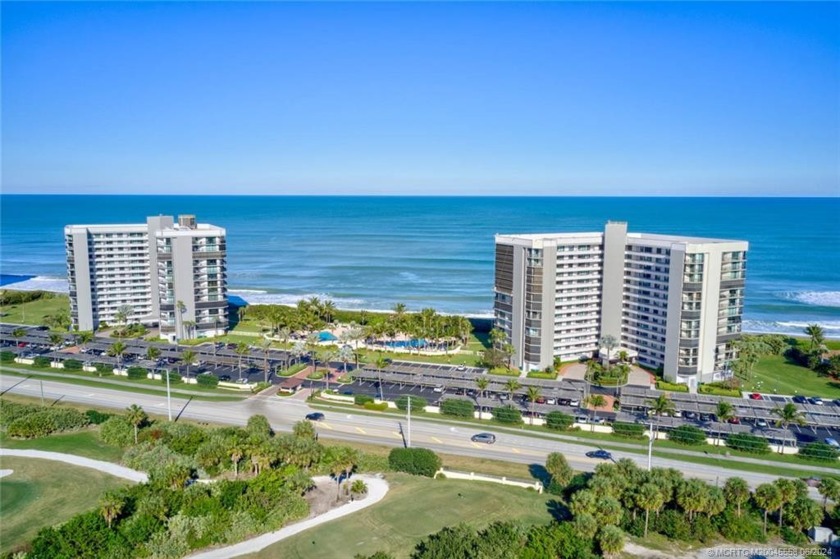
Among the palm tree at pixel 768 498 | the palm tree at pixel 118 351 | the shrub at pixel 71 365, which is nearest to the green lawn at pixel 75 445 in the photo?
the palm tree at pixel 118 351

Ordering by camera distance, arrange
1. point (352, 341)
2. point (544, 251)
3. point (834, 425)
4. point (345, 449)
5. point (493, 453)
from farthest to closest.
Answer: point (352, 341) → point (544, 251) → point (834, 425) → point (493, 453) → point (345, 449)

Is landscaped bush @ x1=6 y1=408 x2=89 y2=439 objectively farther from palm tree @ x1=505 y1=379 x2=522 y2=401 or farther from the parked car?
palm tree @ x1=505 y1=379 x2=522 y2=401

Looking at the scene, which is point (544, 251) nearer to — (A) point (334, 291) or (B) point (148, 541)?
(B) point (148, 541)

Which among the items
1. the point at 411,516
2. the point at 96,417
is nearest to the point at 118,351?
the point at 96,417

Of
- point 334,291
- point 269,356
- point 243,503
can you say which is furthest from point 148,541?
point 334,291

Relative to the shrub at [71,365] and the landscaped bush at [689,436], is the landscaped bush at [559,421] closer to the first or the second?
the landscaped bush at [689,436]

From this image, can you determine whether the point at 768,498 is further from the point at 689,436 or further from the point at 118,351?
the point at 118,351

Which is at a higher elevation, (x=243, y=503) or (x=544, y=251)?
(x=544, y=251)

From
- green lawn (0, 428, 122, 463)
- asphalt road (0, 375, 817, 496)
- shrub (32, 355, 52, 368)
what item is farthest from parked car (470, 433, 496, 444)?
shrub (32, 355, 52, 368)
